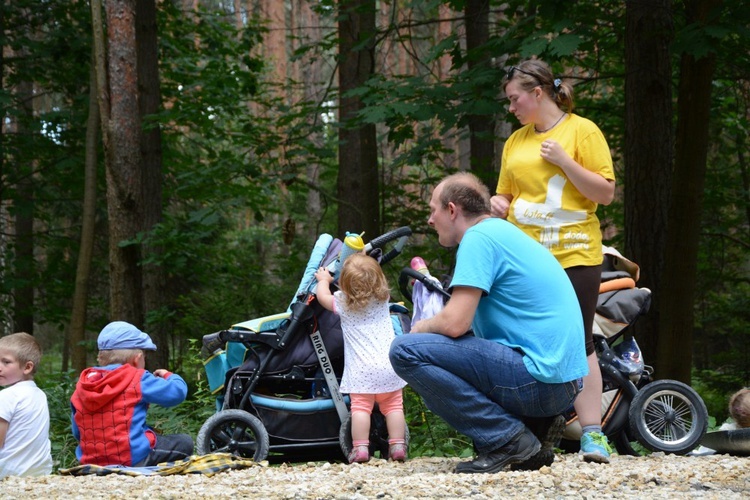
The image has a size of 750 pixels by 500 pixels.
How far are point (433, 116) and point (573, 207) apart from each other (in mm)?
2958

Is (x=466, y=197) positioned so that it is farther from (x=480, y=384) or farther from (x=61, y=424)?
(x=61, y=424)

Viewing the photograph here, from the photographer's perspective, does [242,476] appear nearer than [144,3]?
Yes

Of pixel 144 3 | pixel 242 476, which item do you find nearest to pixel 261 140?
pixel 144 3

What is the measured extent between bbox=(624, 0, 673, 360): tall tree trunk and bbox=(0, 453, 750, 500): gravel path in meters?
3.20

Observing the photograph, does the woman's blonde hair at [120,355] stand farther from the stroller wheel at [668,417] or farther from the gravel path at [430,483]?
the stroller wheel at [668,417]

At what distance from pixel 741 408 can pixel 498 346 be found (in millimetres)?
2050

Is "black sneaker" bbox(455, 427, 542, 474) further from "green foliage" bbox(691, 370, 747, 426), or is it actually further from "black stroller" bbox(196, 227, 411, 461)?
"green foliage" bbox(691, 370, 747, 426)

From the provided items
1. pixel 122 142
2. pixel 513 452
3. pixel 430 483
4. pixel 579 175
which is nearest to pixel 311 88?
pixel 122 142

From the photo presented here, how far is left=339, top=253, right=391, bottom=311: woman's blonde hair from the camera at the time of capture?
16.0ft

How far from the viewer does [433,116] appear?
23.5ft

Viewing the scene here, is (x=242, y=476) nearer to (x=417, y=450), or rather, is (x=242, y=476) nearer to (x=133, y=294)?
(x=417, y=450)

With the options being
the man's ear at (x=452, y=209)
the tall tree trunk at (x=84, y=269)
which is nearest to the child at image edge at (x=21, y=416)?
the man's ear at (x=452, y=209)

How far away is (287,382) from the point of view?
5262 mm

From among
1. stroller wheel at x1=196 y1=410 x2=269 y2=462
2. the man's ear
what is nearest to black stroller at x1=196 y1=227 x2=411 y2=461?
stroller wheel at x1=196 y1=410 x2=269 y2=462
